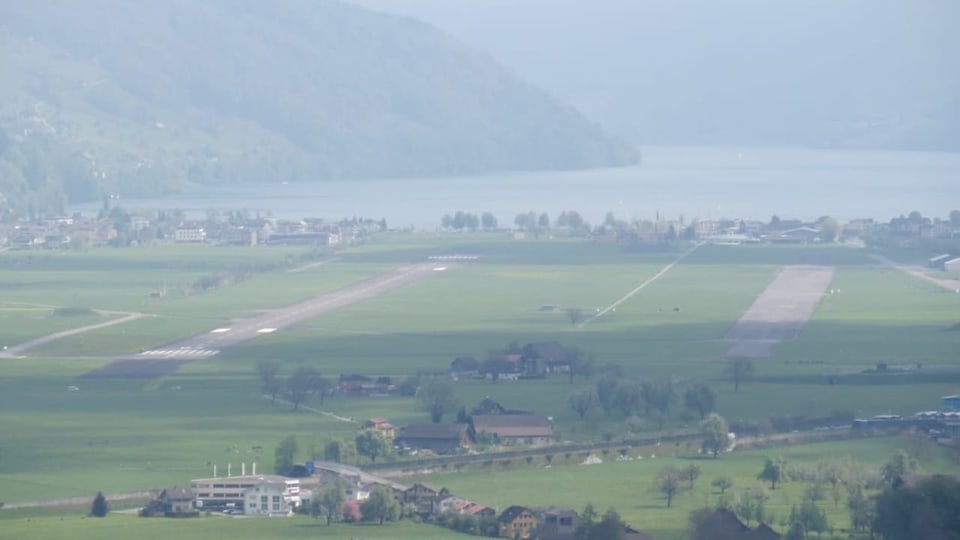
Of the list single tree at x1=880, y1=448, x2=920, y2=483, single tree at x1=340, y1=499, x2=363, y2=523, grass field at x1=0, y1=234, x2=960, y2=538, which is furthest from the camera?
grass field at x1=0, y1=234, x2=960, y2=538

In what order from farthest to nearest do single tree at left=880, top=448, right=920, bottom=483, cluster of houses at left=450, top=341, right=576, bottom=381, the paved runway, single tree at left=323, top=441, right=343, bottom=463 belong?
the paved runway < cluster of houses at left=450, top=341, right=576, bottom=381 < single tree at left=323, top=441, right=343, bottom=463 < single tree at left=880, top=448, right=920, bottom=483

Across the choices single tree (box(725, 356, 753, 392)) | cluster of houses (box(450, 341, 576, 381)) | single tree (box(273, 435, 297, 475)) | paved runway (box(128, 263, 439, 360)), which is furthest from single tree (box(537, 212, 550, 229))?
single tree (box(273, 435, 297, 475))

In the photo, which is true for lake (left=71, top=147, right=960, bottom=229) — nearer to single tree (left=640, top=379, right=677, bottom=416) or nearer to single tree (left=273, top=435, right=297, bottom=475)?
single tree (left=640, top=379, right=677, bottom=416)

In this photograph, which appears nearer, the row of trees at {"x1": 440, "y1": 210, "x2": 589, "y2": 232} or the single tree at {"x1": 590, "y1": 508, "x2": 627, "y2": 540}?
the single tree at {"x1": 590, "y1": 508, "x2": 627, "y2": 540}

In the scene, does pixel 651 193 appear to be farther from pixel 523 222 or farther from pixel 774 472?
pixel 774 472

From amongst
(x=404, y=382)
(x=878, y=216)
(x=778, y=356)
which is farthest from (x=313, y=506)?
(x=878, y=216)

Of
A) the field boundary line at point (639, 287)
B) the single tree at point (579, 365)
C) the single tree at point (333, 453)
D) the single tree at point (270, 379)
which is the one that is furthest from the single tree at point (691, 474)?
the field boundary line at point (639, 287)

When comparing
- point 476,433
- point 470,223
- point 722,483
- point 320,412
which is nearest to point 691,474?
point 722,483
